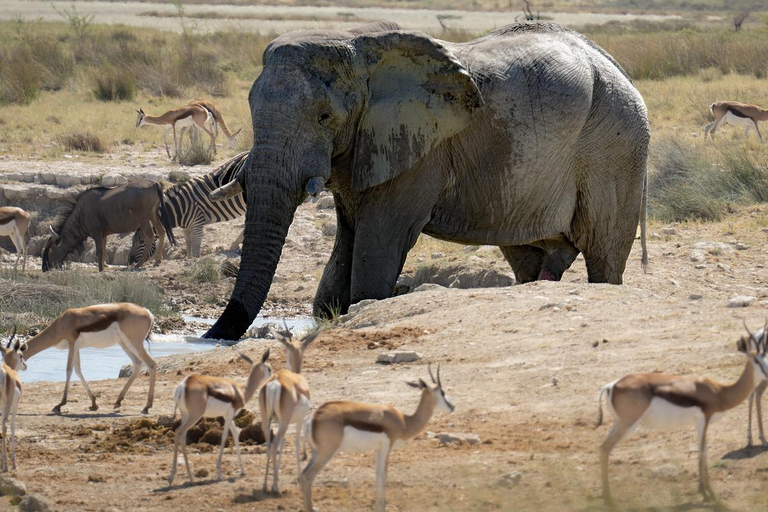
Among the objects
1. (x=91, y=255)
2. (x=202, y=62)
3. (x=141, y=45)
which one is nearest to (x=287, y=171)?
(x=91, y=255)

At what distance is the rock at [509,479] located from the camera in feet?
20.3

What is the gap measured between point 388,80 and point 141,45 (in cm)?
2906

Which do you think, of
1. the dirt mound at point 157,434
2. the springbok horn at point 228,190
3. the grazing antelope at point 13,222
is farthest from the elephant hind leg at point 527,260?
the grazing antelope at point 13,222

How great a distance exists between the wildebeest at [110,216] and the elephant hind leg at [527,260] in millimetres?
7331

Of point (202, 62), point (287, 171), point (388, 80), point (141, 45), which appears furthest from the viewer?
point (141, 45)

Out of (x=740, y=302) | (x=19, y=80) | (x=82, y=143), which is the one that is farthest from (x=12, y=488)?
(x=19, y=80)

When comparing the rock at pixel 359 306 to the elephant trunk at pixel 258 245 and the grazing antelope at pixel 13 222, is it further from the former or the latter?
the grazing antelope at pixel 13 222

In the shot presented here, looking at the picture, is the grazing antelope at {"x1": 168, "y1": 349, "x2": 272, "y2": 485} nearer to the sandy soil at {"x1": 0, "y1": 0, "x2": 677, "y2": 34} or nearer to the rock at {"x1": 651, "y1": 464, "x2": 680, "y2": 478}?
the rock at {"x1": 651, "y1": 464, "x2": 680, "y2": 478}

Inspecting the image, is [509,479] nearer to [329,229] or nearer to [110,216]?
[329,229]

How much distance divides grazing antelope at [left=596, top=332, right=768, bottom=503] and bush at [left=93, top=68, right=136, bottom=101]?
25.1 metres

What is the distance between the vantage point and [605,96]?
1191 centimetres

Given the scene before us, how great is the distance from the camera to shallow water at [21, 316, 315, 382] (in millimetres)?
11703

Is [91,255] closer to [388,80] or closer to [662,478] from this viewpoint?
[388,80]

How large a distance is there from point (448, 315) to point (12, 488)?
441 cm
